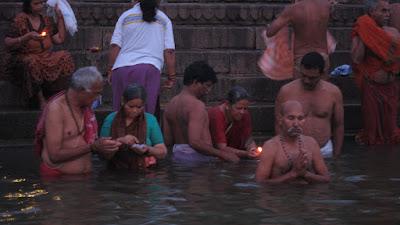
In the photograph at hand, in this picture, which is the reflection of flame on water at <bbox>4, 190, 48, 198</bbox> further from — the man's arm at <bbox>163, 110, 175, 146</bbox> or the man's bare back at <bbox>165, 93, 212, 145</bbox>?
the man's arm at <bbox>163, 110, 175, 146</bbox>

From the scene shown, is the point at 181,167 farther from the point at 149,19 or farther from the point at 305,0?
the point at 305,0

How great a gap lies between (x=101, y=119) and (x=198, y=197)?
12.0 ft

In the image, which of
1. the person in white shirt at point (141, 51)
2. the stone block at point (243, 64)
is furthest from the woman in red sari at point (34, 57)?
the stone block at point (243, 64)

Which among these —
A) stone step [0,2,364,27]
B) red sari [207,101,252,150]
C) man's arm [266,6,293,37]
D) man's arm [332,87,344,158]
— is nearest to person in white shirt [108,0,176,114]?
red sari [207,101,252,150]

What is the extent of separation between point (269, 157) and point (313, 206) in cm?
89

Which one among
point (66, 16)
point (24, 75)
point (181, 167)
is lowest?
point (181, 167)

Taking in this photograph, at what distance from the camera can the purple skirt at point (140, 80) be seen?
7.88m

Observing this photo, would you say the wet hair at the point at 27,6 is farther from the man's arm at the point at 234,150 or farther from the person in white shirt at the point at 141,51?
the man's arm at the point at 234,150

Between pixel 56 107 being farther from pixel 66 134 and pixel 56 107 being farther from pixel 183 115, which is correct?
pixel 183 115

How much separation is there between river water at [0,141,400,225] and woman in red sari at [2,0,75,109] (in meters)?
1.85

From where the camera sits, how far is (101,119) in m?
9.23

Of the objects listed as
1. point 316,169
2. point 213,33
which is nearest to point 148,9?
point 316,169

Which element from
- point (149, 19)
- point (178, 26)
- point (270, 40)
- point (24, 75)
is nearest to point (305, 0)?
point (270, 40)

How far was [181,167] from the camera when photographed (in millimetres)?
7422
